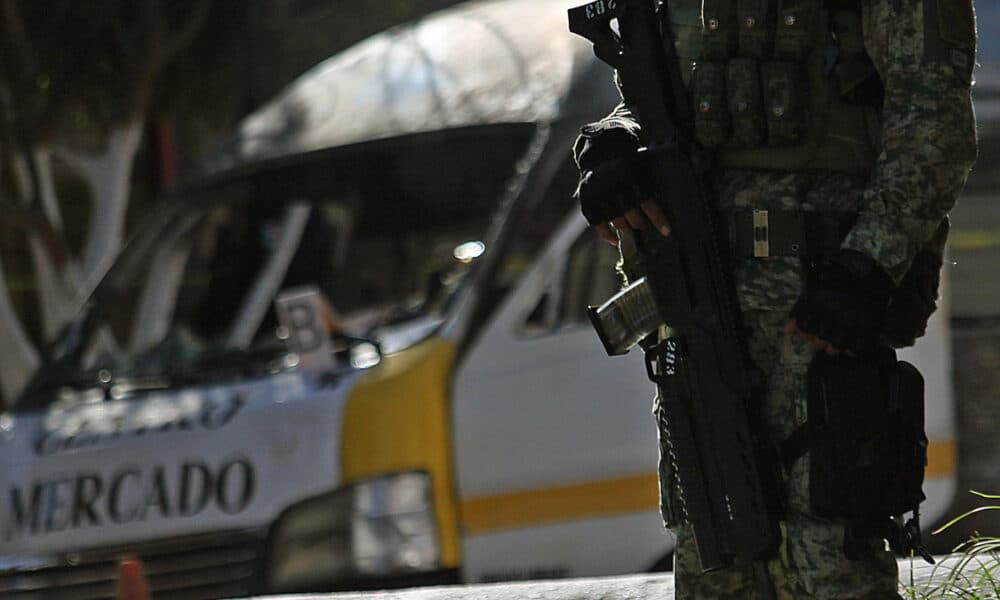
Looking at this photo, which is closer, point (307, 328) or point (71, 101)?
point (307, 328)

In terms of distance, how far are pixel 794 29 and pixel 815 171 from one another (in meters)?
0.21

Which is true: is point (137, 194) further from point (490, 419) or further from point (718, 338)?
point (718, 338)

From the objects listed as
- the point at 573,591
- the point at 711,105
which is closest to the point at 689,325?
the point at 711,105

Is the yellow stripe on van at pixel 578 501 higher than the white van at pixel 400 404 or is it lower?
lower

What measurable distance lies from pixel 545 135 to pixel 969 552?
2215 mm

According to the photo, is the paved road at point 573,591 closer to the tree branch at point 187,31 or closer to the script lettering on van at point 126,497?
the script lettering on van at point 126,497

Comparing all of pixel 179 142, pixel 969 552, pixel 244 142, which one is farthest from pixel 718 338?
pixel 179 142

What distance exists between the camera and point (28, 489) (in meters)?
4.55

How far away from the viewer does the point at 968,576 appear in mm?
3033

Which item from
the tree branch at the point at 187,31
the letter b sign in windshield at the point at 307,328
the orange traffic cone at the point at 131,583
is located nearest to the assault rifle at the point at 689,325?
the orange traffic cone at the point at 131,583

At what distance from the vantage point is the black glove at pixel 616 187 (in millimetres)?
2410

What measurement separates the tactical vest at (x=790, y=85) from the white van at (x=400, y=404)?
2.08m

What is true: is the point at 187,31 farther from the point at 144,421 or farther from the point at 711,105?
the point at 711,105

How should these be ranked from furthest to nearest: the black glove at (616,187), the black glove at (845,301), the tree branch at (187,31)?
the tree branch at (187,31) < the black glove at (616,187) < the black glove at (845,301)
